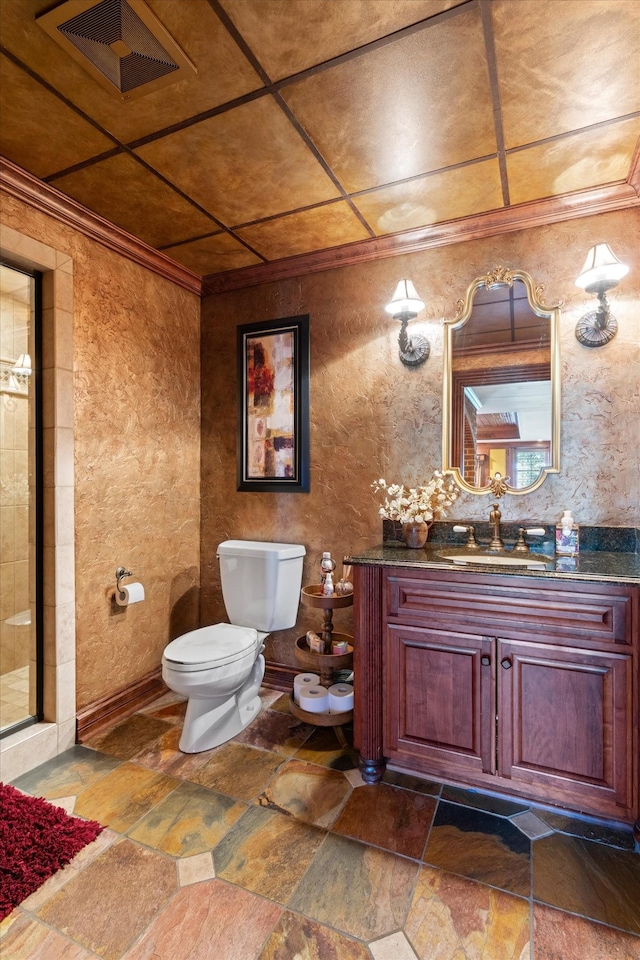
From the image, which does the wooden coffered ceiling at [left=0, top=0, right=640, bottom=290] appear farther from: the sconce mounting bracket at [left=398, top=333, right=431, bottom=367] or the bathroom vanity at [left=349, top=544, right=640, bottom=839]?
the bathroom vanity at [left=349, top=544, right=640, bottom=839]

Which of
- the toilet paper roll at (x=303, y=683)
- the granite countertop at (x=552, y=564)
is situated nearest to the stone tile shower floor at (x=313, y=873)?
the toilet paper roll at (x=303, y=683)

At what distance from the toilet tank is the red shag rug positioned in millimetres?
1073

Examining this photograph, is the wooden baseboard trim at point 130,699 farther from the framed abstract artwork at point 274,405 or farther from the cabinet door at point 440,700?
the framed abstract artwork at point 274,405

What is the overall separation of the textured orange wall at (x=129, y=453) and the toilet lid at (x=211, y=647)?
45cm

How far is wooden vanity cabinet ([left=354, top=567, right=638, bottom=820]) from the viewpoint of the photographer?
155 cm

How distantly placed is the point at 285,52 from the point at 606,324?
1.60 m

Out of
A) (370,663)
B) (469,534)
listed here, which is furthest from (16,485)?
(469,534)

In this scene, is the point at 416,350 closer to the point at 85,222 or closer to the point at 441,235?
the point at 441,235

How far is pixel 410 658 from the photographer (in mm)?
1828

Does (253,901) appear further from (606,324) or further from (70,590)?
(606,324)

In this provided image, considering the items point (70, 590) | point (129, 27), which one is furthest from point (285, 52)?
point (70, 590)

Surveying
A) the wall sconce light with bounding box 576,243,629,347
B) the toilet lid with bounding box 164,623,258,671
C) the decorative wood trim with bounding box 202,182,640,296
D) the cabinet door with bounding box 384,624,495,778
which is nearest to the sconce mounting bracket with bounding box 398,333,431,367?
the decorative wood trim with bounding box 202,182,640,296

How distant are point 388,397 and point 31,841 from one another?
2.28m

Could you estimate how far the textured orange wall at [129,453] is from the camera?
86.6 inches
